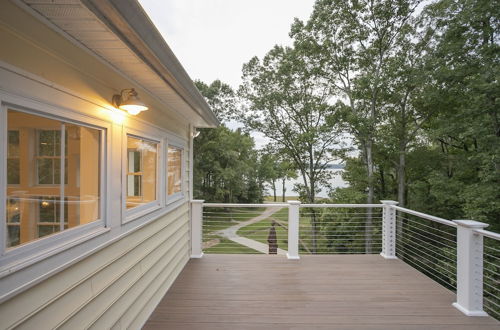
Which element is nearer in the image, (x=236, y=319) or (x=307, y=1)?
(x=236, y=319)

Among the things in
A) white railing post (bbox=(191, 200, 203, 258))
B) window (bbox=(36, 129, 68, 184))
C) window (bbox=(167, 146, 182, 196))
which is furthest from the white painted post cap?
window (bbox=(36, 129, 68, 184))

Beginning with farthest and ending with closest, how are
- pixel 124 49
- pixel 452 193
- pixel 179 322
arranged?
pixel 452 193
pixel 179 322
pixel 124 49

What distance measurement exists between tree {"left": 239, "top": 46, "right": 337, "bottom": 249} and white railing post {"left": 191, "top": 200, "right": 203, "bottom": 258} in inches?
299

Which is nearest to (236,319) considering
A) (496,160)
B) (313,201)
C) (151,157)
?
(151,157)

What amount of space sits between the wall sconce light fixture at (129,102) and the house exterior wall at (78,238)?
6 cm

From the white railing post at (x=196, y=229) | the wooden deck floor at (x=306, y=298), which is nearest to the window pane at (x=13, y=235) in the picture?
the wooden deck floor at (x=306, y=298)

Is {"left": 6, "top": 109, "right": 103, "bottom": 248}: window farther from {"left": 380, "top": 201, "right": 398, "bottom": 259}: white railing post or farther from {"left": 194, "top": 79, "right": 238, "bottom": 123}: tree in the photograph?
{"left": 194, "top": 79, "right": 238, "bottom": 123}: tree

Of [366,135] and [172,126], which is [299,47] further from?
[172,126]

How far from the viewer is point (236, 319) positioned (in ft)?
9.11

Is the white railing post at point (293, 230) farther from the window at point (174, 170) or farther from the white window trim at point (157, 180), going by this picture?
the white window trim at point (157, 180)

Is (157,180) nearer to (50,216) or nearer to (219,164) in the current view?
(50,216)

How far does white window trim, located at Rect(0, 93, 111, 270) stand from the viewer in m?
1.19

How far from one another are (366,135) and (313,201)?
4.50m

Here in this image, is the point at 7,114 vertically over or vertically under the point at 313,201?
over
